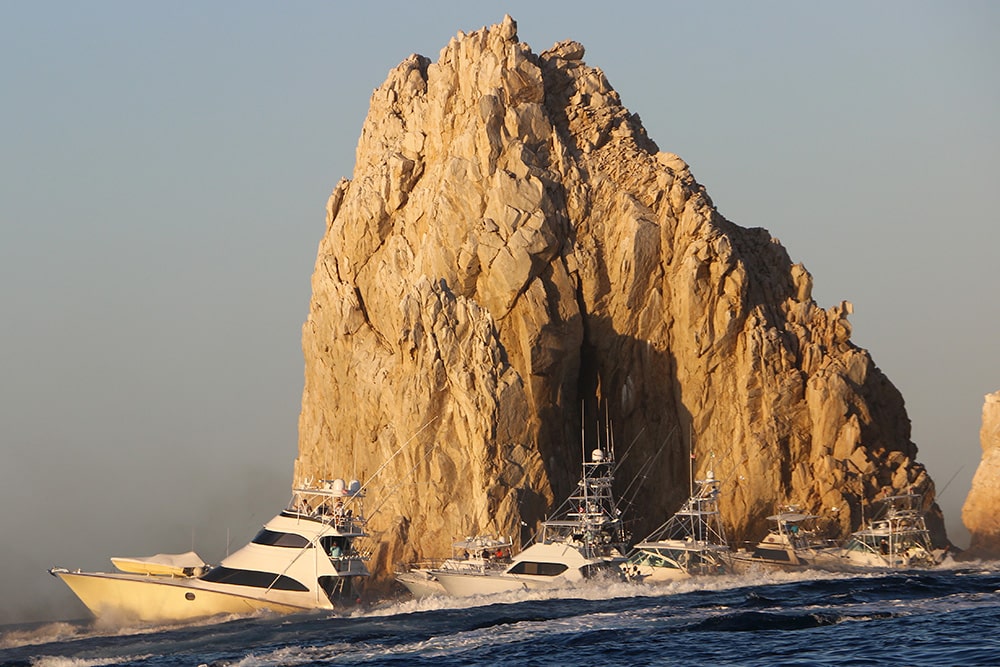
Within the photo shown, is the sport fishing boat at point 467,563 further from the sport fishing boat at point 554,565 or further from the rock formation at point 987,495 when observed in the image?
the rock formation at point 987,495

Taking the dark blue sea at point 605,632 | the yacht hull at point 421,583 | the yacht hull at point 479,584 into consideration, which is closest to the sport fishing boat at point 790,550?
the dark blue sea at point 605,632

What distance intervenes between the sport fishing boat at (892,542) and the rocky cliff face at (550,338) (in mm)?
2034

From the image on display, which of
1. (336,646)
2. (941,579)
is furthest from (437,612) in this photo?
(941,579)

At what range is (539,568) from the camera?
221 ft

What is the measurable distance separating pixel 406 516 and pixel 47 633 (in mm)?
26694

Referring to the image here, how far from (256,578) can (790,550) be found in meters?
31.1

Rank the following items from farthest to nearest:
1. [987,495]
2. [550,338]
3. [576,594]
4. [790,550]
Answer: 1. [987,495]
2. [550,338]
3. [790,550]
4. [576,594]

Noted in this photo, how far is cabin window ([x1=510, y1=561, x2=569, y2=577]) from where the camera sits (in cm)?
6700

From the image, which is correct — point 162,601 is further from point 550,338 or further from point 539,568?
point 550,338

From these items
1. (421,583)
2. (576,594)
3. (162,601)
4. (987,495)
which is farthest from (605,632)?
(987,495)

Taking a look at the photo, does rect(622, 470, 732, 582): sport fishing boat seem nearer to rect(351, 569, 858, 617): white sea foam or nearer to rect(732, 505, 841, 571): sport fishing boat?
rect(351, 569, 858, 617): white sea foam

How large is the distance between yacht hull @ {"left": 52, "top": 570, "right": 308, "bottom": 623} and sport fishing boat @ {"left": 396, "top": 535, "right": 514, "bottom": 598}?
1141 centimetres

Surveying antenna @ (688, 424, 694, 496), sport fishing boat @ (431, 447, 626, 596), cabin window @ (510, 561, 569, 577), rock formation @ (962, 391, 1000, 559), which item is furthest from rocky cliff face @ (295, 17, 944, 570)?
cabin window @ (510, 561, 569, 577)

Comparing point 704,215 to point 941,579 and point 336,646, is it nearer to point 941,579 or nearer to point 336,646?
point 941,579
